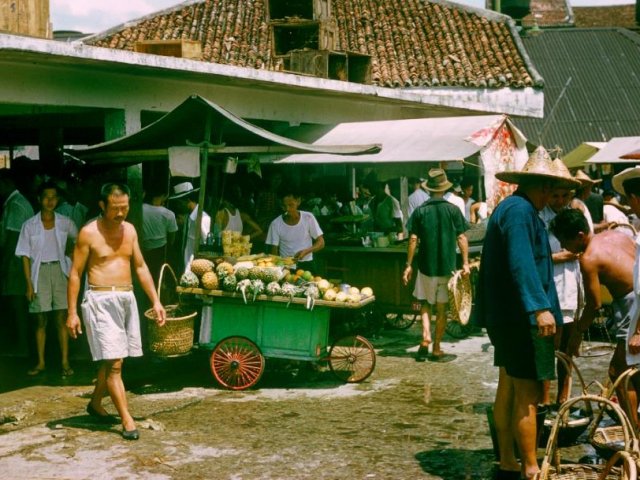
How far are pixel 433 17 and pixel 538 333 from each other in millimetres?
21926

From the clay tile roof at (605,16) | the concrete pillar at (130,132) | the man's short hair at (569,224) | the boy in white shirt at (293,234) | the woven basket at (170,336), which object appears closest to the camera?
the man's short hair at (569,224)

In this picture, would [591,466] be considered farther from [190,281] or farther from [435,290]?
[435,290]

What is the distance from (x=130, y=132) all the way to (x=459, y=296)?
4.07 m

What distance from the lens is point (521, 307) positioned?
17.3 feet

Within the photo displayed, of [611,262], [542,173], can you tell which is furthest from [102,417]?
[611,262]

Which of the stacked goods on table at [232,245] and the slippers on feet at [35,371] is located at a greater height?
the stacked goods on table at [232,245]

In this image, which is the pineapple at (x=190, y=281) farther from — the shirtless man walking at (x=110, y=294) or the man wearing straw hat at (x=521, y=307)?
the man wearing straw hat at (x=521, y=307)

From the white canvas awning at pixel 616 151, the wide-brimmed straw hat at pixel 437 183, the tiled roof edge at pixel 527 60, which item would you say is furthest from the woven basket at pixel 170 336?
the tiled roof edge at pixel 527 60

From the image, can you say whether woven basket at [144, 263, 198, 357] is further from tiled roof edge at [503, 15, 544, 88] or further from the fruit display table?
tiled roof edge at [503, 15, 544, 88]

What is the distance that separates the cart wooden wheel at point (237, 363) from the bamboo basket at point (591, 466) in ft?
11.5

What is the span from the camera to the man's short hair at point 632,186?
5258 millimetres

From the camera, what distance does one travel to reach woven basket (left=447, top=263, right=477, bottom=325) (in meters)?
9.51

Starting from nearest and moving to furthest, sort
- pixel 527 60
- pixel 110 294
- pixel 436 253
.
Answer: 1. pixel 110 294
2. pixel 436 253
3. pixel 527 60

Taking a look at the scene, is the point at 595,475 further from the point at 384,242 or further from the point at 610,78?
Result: the point at 610,78
